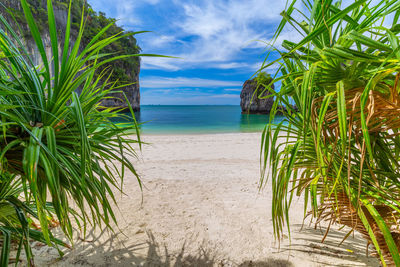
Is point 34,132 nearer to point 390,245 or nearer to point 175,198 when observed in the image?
point 390,245

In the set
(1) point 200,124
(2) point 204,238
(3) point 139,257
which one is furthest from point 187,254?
(1) point 200,124

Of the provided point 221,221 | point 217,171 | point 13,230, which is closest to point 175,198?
point 221,221

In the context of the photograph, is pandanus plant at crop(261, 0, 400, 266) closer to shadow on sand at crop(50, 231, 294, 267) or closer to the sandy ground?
the sandy ground

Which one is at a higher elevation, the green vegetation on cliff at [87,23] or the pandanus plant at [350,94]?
the green vegetation on cliff at [87,23]

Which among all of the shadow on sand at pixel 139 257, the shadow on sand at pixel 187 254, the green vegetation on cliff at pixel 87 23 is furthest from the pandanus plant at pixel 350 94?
the green vegetation on cliff at pixel 87 23

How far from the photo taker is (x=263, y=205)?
223cm

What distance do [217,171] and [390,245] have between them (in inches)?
112

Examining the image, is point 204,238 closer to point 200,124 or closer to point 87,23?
point 200,124

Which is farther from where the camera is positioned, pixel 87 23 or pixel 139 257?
pixel 87 23

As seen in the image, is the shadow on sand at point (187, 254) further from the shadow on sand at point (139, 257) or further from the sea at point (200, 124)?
the sea at point (200, 124)

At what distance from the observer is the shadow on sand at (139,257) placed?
4.61 ft

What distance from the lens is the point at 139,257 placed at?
4.87 ft

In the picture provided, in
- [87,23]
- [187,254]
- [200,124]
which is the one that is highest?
[87,23]

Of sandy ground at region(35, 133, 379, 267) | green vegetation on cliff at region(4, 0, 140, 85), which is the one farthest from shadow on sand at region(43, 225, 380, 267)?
green vegetation on cliff at region(4, 0, 140, 85)
